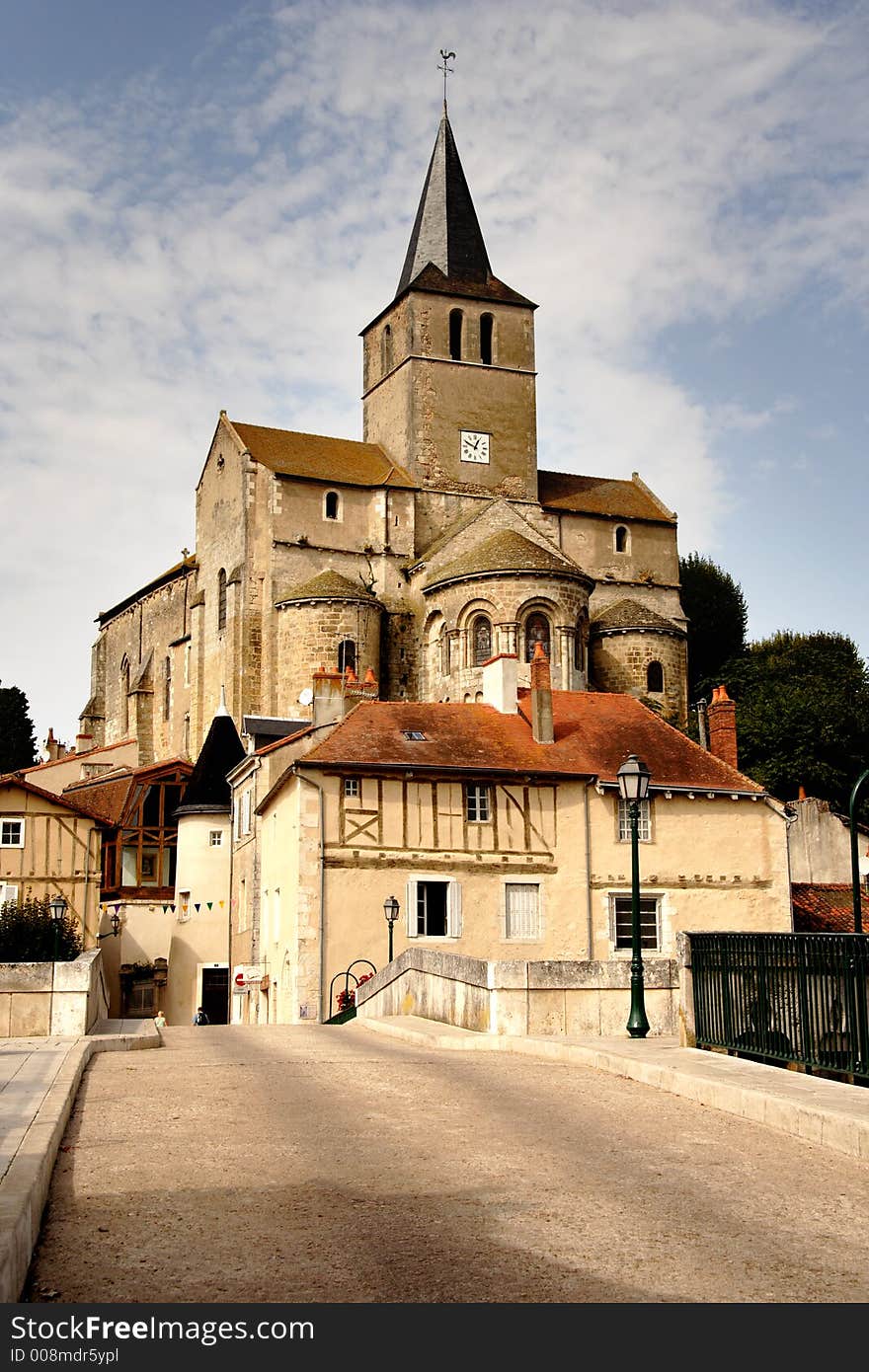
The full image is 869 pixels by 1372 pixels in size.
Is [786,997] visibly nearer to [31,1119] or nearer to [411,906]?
[31,1119]

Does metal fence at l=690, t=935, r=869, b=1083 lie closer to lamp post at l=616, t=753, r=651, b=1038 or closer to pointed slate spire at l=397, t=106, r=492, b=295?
lamp post at l=616, t=753, r=651, b=1038

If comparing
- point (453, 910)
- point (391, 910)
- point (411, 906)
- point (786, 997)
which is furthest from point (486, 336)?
point (786, 997)

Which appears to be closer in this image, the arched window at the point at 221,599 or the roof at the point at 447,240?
the arched window at the point at 221,599

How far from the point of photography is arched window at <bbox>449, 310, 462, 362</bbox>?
5503cm

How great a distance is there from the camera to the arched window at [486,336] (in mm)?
55750

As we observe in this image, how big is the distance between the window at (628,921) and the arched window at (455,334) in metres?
32.0

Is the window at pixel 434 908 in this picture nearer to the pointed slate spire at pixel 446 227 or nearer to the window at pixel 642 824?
the window at pixel 642 824

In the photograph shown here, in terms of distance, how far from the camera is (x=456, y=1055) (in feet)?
43.4

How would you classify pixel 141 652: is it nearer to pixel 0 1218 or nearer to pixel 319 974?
pixel 319 974

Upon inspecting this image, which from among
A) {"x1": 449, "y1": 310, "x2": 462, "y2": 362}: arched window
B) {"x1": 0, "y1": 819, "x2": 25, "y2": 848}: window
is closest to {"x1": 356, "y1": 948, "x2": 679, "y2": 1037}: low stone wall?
{"x1": 0, "y1": 819, "x2": 25, "y2": 848}: window

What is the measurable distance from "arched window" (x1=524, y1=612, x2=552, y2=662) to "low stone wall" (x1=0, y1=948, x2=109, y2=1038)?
30.5m

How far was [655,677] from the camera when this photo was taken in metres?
50.1

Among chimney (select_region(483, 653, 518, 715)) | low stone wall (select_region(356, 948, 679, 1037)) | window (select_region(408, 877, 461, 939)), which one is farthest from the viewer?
chimney (select_region(483, 653, 518, 715))

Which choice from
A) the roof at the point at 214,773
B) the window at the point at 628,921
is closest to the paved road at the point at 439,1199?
the window at the point at 628,921
